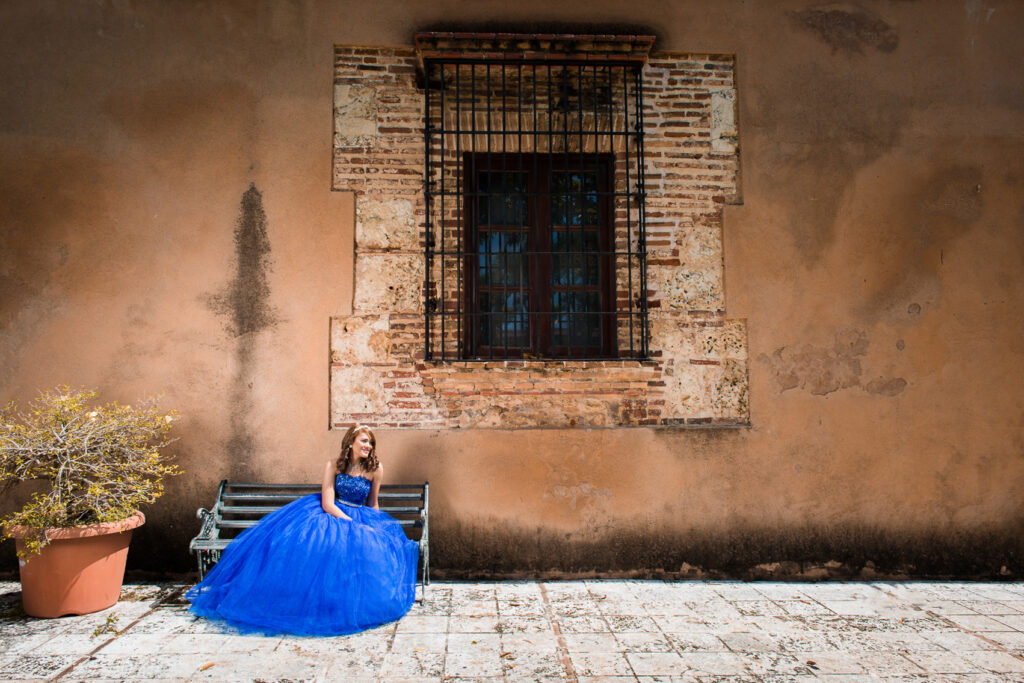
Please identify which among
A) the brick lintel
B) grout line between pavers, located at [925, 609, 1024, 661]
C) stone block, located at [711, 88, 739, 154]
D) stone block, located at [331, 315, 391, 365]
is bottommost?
grout line between pavers, located at [925, 609, 1024, 661]

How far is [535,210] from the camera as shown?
14.6ft

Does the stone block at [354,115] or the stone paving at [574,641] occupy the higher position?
the stone block at [354,115]

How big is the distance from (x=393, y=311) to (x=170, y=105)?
211 cm

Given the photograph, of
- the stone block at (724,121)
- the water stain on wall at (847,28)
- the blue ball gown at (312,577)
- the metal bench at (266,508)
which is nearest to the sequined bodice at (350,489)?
the blue ball gown at (312,577)

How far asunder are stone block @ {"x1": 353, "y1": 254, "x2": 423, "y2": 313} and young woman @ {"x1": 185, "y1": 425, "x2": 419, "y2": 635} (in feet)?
3.89

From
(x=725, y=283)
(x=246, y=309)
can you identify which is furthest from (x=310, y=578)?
(x=725, y=283)

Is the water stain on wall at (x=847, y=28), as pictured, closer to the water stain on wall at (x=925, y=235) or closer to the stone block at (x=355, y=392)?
the water stain on wall at (x=925, y=235)

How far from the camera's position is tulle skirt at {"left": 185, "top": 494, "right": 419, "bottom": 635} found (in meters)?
3.20

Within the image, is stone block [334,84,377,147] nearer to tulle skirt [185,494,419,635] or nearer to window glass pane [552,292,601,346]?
window glass pane [552,292,601,346]

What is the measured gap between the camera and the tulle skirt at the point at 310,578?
10.5ft

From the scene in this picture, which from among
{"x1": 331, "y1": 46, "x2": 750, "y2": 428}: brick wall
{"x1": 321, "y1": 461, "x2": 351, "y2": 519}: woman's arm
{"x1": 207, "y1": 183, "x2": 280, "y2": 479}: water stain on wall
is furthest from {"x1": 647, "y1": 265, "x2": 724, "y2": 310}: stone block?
{"x1": 207, "y1": 183, "x2": 280, "y2": 479}: water stain on wall

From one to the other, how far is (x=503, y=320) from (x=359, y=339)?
1.02 m

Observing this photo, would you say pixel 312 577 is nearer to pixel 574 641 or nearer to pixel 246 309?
pixel 574 641

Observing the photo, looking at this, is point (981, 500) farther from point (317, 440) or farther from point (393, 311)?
point (317, 440)
